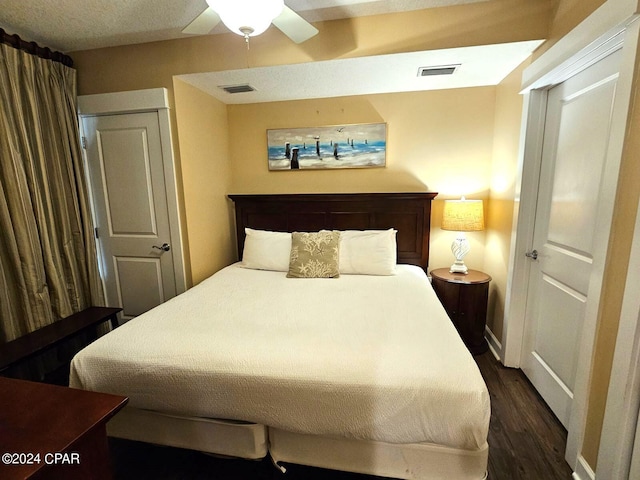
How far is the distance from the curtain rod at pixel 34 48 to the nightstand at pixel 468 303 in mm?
3483

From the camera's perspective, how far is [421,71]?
2.25 meters

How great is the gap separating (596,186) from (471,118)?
4.69ft

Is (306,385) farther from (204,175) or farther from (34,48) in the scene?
→ (34,48)

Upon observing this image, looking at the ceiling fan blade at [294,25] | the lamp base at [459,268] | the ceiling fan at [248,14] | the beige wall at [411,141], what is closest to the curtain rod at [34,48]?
the beige wall at [411,141]

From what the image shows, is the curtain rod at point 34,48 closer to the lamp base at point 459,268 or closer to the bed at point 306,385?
the bed at point 306,385

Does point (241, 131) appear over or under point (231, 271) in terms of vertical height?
over

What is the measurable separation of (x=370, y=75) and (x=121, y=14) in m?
1.76

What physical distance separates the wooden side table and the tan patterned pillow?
→ 1597mm

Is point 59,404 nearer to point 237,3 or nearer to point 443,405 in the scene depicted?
point 443,405

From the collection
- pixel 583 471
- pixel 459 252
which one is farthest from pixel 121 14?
pixel 583 471

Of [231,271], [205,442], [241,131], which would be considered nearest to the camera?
[205,442]

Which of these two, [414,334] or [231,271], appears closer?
[414,334]

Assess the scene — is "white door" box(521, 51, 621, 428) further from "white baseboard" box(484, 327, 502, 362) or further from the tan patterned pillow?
the tan patterned pillow

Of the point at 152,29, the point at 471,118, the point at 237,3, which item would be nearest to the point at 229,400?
the point at 237,3
